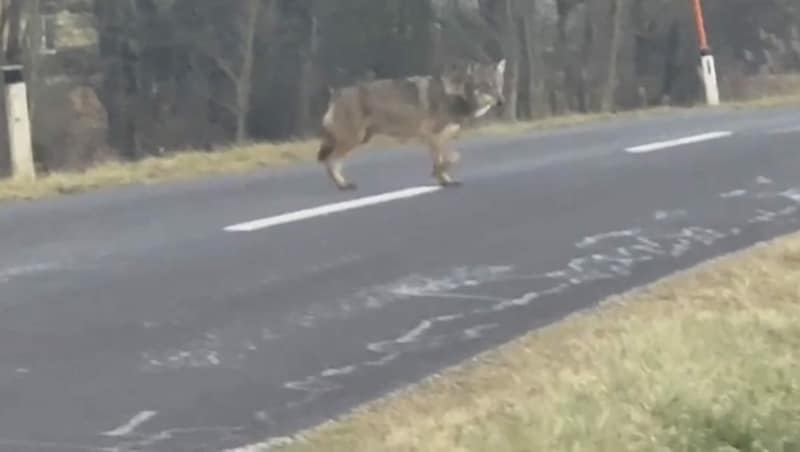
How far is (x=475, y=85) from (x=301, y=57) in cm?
2416

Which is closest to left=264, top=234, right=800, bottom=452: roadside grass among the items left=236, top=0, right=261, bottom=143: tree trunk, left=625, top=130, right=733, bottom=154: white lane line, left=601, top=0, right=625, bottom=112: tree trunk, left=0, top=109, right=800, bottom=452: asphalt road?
left=0, top=109, right=800, bottom=452: asphalt road

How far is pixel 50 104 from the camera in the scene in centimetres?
3378

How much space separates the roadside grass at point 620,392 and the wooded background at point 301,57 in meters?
24.2

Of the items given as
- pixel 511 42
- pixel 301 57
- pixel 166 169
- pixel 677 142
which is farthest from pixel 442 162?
pixel 511 42

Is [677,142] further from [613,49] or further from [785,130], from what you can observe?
[613,49]

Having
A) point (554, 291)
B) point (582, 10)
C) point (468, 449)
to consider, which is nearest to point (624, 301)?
point (554, 291)

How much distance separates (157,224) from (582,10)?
3094cm

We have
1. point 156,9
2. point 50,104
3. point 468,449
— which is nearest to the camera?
point 468,449

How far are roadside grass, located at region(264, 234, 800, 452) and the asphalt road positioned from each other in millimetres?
288

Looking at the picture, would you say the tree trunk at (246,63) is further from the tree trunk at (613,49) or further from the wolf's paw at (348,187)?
the wolf's paw at (348,187)

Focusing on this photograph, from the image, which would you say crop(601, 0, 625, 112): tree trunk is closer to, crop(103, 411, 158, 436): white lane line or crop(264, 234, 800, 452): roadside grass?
crop(264, 234, 800, 452): roadside grass

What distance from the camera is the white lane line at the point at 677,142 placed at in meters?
16.0

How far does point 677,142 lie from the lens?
16.7 meters

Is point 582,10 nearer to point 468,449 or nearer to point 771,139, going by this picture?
point 771,139
